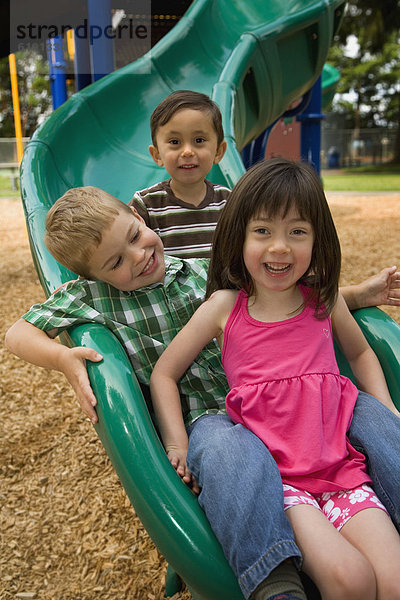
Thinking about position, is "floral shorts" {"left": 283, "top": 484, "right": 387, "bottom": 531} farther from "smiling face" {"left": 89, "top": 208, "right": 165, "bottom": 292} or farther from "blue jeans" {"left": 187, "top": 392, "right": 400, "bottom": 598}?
"smiling face" {"left": 89, "top": 208, "right": 165, "bottom": 292}

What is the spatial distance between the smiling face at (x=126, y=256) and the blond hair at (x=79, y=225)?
0.7 inches

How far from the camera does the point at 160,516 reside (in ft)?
4.07

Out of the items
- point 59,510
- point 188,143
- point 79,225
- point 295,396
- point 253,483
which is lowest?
point 59,510

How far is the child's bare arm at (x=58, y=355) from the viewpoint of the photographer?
55.7 inches

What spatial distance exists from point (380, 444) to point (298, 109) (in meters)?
5.56

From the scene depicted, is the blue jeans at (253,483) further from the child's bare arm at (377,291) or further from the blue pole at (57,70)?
the blue pole at (57,70)

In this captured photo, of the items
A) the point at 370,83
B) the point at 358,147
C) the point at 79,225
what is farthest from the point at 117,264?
the point at 370,83

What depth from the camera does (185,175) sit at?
7.33 feet

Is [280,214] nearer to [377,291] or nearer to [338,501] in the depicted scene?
[377,291]

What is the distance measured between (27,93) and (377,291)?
30.6 m

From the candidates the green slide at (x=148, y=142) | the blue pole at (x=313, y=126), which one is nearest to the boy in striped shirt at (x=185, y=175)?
the green slide at (x=148, y=142)

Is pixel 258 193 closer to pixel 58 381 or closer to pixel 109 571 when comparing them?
pixel 109 571

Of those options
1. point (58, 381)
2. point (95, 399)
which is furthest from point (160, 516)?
point (58, 381)

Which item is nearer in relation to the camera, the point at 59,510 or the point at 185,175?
the point at 185,175
